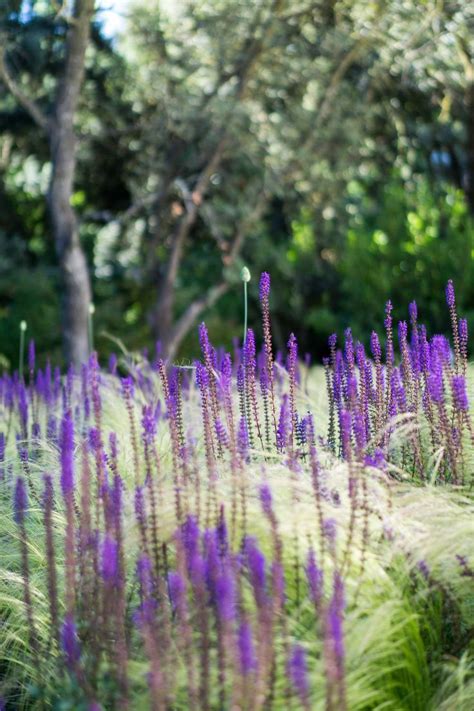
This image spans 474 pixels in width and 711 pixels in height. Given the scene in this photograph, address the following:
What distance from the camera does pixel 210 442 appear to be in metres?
3.12

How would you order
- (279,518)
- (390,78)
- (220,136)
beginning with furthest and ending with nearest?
(390,78) → (220,136) → (279,518)

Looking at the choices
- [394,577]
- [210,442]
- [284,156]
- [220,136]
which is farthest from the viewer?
[284,156]

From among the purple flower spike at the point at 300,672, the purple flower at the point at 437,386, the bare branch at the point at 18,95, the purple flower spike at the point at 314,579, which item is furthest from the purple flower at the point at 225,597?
the bare branch at the point at 18,95

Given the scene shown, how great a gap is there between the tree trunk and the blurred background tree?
0.86 meters

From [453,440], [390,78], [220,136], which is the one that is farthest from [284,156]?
[453,440]

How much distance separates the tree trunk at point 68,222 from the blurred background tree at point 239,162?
86 cm

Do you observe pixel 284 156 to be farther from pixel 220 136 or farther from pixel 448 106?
pixel 448 106

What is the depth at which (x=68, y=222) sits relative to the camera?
1066cm

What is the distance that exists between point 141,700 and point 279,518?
58cm

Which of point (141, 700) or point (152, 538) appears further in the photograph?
point (152, 538)

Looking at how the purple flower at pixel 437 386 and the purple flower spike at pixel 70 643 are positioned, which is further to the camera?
the purple flower at pixel 437 386

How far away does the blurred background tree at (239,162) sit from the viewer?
1258cm

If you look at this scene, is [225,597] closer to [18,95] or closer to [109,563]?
[109,563]

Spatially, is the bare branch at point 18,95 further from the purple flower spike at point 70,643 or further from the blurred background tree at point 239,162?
the purple flower spike at point 70,643
